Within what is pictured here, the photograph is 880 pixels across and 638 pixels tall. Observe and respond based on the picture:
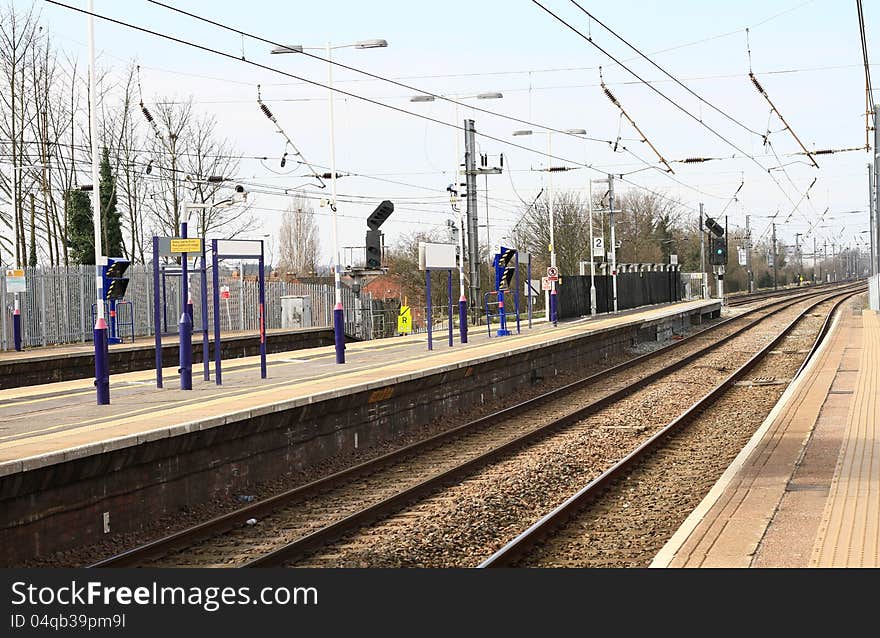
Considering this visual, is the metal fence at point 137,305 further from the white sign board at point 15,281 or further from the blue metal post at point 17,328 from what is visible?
the white sign board at point 15,281

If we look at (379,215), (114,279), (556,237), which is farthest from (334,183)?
(556,237)

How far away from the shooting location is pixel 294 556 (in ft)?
29.5

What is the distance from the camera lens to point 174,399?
14.3 m

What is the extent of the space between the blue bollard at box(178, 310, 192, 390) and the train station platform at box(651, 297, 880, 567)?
307 inches

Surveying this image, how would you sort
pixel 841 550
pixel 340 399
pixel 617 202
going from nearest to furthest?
pixel 841 550
pixel 340 399
pixel 617 202

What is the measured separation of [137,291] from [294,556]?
95.5 feet

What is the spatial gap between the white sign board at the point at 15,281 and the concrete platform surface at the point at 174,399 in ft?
30.8

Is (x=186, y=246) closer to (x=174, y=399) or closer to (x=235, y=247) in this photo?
(x=235, y=247)

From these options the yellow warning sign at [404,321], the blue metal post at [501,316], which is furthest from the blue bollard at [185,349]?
the yellow warning sign at [404,321]

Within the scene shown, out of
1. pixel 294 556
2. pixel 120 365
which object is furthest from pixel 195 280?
pixel 294 556

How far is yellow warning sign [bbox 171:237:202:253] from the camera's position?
15484 mm

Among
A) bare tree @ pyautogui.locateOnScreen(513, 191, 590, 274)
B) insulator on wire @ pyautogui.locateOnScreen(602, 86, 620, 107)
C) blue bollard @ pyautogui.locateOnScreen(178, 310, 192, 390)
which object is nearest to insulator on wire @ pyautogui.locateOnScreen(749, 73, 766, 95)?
insulator on wire @ pyautogui.locateOnScreen(602, 86, 620, 107)

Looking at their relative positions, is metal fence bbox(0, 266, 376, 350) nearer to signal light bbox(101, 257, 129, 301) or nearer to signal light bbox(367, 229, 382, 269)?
signal light bbox(101, 257, 129, 301)

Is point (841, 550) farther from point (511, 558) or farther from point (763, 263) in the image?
point (763, 263)
